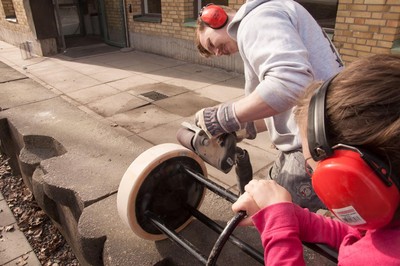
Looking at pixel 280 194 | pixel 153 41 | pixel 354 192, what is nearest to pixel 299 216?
pixel 280 194

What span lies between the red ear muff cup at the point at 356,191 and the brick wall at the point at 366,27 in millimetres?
3606

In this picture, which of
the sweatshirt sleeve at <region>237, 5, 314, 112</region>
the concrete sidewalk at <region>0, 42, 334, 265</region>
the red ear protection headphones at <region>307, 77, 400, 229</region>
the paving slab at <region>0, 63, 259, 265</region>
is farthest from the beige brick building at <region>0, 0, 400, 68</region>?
the red ear protection headphones at <region>307, 77, 400, 229</region>

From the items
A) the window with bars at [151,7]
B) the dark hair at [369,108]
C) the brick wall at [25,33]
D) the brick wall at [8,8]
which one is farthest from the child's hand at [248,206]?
the brick wall at [8,8]

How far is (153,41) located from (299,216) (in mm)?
7865

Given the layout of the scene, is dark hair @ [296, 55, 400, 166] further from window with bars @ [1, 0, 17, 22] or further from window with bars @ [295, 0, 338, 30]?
window with bars @ [1, 0, 17, 22]

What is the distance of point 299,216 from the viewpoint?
4.35 feet

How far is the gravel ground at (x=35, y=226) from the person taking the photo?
3174mm

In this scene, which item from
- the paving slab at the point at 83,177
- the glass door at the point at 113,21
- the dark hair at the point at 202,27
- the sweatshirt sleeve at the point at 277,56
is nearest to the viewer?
the sweatshirt sleeve at the point at 277,56

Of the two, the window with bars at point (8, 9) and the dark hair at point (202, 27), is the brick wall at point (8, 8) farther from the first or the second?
the dark hair at point (202, 27)

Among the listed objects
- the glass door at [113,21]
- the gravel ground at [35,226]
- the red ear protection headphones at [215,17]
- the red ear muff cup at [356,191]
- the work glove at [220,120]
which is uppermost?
the red ear protection headphones at [215,17]

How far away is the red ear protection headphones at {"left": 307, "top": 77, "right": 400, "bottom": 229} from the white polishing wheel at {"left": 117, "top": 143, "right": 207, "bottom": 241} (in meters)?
1.01

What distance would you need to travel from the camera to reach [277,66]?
1400 mm

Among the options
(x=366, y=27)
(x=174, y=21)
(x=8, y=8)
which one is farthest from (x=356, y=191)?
(x=8, y=8)

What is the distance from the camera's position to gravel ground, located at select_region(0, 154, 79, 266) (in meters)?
3.17
